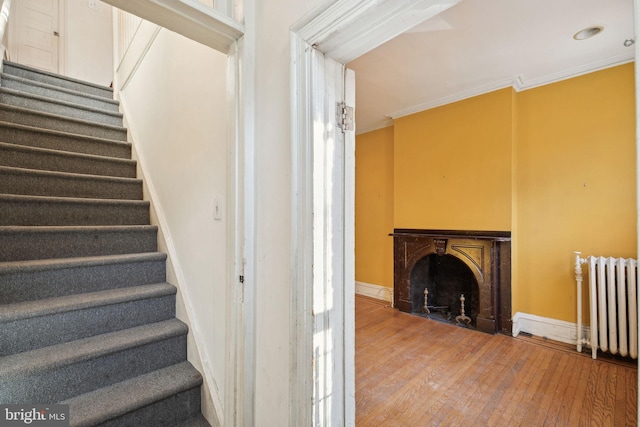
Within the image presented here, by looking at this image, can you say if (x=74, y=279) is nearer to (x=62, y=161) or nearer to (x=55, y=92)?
(x=62, y=161)

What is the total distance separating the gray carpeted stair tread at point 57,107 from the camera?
7.77ft

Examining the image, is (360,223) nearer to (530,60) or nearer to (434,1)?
(530,60)

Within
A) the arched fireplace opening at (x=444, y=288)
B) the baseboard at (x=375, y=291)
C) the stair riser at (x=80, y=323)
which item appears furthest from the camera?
the baseboard at (x=375, y=291)

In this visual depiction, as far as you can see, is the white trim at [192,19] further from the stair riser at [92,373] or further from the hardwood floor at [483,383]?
the hardwood floor at [483,383]

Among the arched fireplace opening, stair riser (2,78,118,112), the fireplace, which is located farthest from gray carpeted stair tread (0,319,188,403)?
the arched fireplace opening

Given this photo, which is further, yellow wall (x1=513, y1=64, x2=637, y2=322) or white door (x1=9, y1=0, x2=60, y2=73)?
white door (x1=9, y1=0, x2=60, y2=73)

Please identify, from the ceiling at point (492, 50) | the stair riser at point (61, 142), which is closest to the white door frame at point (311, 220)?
the ceiling at point (492, 50)

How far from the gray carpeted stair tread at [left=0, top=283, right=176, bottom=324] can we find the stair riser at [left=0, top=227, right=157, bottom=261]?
1.05 feet

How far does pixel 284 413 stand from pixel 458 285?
3.01 meters

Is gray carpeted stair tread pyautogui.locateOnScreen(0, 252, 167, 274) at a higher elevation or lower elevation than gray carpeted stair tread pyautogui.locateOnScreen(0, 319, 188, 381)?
higher

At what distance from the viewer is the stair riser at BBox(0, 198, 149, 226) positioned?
5.73ft

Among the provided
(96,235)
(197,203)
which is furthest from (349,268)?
(96,235)

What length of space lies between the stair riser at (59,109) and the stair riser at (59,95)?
0.26 meters

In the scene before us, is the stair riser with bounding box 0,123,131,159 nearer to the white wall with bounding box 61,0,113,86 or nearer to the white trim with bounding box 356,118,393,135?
the white wall with bounding box 61,0,113,86
